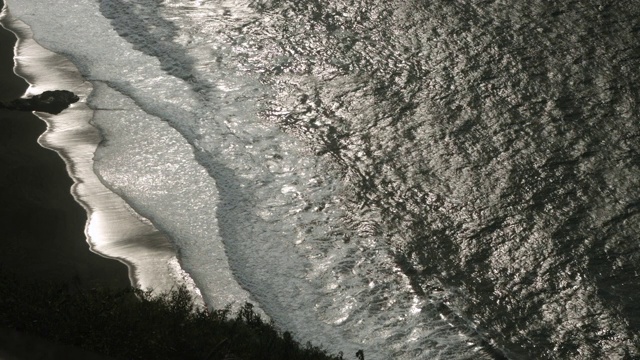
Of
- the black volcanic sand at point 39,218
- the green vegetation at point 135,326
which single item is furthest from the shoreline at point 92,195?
the green vegetation at point 135,326

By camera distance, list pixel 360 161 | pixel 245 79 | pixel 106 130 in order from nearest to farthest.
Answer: pixel 360 161 → pixel 106 130 → pixel 245 79

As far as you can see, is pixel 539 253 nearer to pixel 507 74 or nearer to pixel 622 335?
pixel 622 335

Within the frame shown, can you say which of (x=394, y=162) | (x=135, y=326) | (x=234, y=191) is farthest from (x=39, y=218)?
(x=394, y=162)

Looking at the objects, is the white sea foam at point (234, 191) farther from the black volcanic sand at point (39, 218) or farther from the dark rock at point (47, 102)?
the black volcanic sand at point (39, 218)

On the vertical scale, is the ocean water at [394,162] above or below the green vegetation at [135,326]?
above

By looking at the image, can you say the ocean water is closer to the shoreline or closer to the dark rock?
the shoreline

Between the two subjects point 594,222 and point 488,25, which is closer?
point 594,222

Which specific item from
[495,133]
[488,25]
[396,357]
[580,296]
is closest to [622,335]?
[580,296]
